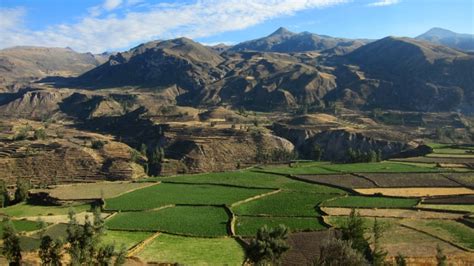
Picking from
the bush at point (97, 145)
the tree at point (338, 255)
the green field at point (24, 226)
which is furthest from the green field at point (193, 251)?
the bush at point (97, 145)

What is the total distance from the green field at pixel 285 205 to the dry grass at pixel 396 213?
96.9 inches

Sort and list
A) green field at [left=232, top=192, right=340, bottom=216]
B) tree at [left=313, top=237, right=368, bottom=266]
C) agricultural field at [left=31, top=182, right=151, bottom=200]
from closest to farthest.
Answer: tree at [left=313, top=237, right=368, bottom=266], green field at [left=232, top=192, right=340, bottom=216], agricultural field at [left=31, top=182, right=151, bottom=200]

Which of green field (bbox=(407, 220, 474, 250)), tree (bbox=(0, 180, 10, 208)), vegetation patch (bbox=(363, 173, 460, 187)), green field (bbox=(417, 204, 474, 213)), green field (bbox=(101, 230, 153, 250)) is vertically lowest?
tree (bbox=(0, 180, 10, 208))

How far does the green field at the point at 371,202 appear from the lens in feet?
184

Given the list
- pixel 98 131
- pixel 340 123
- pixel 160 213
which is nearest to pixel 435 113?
pixel 340 123

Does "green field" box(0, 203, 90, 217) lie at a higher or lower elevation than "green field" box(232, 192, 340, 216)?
lower

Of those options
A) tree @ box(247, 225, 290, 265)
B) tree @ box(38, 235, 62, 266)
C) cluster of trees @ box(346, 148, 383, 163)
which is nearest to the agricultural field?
tree @ box(38, 235, 62, 266)

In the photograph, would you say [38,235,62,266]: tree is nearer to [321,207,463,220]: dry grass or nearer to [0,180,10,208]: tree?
[321,207,463,220]: dry grass

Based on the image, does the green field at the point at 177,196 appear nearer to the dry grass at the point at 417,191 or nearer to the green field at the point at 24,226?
the green field at the point at 24,226

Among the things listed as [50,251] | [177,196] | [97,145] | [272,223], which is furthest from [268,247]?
[97,145]

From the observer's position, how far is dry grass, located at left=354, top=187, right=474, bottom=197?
62.1 metres

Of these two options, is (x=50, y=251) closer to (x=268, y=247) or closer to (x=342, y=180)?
(x=268, y=247)

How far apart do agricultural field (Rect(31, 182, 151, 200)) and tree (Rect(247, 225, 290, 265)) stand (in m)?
36.6

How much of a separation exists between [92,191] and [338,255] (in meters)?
52.2
